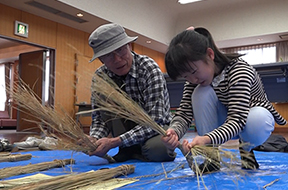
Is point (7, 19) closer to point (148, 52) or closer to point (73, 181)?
point (148, 52)

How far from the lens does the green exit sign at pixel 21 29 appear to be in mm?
5355

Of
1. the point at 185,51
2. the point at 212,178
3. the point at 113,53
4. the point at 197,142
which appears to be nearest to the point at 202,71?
the point at 185,51

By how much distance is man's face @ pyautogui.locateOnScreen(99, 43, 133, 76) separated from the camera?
5.12ft

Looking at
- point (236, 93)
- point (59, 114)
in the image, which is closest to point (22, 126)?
point (59, 114)

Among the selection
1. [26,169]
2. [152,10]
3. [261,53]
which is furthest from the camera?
[261,53]

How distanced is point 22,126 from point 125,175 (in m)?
5.67

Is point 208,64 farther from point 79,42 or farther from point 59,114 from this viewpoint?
point 79,42

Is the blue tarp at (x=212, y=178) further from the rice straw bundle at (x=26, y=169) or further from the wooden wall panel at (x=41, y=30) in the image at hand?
the wooden wall panel at (x=41, y=30)

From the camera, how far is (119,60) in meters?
1.59

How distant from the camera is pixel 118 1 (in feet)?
19.6

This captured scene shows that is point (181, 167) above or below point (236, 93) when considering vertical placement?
below

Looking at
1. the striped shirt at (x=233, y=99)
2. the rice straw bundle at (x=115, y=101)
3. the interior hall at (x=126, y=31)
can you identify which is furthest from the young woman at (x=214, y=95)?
the interior hall at (x=126, y=31)

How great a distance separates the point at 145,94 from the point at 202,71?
583mm

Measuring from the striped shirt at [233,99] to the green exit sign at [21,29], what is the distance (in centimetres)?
475
